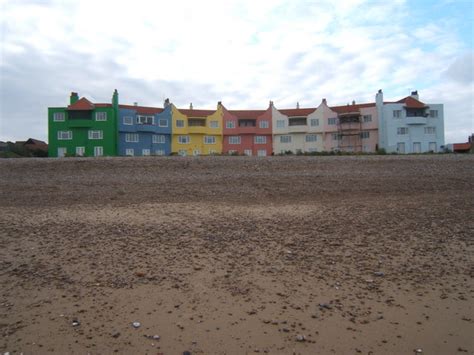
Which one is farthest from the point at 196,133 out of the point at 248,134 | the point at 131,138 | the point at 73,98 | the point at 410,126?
the point at 410,126

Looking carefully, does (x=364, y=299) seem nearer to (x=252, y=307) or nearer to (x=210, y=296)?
(x=252, y=307)

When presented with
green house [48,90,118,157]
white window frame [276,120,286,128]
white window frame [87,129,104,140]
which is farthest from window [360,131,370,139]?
white window frame [87,129,104,140]

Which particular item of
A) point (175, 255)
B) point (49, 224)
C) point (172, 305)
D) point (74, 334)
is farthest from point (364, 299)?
point (49, 224)

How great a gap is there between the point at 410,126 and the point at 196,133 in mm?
32164

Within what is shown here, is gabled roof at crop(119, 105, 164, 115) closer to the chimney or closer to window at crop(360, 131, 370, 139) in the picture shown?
the chimney

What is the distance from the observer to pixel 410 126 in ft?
170

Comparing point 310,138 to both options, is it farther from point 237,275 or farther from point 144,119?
point 237,275

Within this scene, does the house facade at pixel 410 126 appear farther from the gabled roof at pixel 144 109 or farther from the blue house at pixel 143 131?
the gabled roof at pixel 144 109

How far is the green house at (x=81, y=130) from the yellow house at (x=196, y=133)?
961 centimetres

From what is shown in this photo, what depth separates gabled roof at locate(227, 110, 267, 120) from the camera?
2210 inches

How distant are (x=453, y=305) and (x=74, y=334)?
5.35 m

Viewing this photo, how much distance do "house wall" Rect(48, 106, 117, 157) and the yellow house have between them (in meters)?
9.49

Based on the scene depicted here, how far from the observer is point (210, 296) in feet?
17.7

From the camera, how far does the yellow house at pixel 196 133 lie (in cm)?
5409
